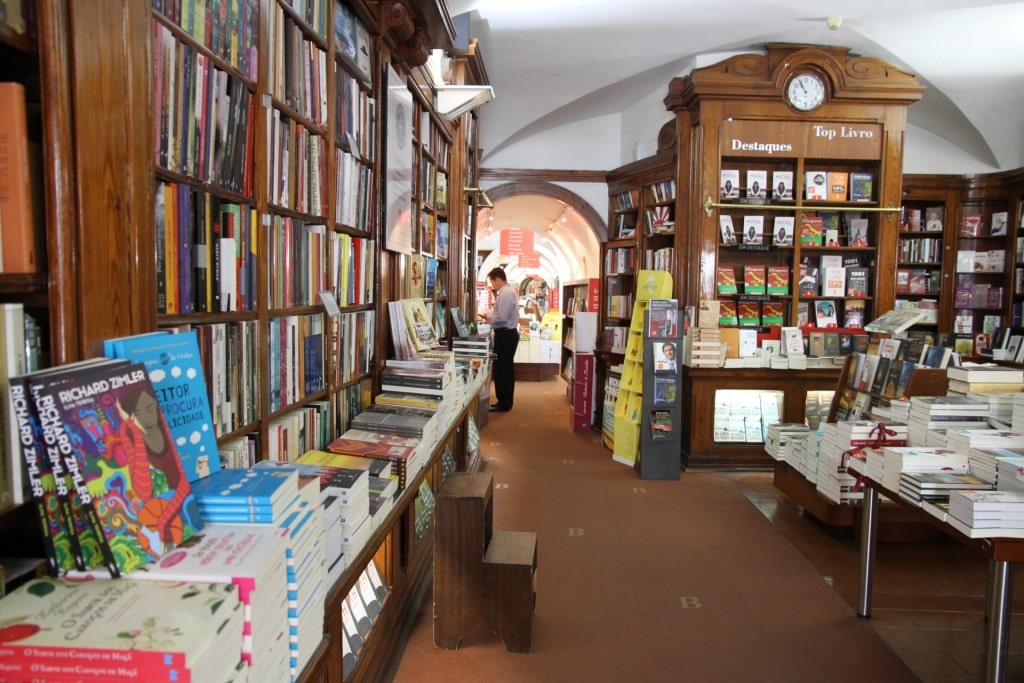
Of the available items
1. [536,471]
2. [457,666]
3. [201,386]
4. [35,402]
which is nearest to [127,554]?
[35,402]

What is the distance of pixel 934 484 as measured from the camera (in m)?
2.50

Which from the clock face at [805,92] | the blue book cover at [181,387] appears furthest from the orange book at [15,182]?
the clock face at [805,92]

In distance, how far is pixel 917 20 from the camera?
17.9 feet

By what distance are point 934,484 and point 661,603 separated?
54.8 inches

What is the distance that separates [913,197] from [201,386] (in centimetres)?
830

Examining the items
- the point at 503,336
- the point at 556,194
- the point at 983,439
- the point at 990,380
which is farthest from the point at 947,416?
the point at 503,336

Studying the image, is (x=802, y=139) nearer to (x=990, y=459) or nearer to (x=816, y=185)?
(x=816, y=185)

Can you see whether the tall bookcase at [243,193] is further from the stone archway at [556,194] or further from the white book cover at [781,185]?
the stone archway at [556,194]

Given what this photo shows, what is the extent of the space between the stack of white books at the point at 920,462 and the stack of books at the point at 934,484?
0.03 metres

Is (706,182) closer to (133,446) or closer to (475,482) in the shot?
(475,482)

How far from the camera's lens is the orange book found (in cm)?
104

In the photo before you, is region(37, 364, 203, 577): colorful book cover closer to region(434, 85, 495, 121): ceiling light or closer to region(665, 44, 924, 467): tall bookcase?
region(434, 85, 495, 121): ceiling light

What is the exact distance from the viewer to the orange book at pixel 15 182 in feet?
3.40

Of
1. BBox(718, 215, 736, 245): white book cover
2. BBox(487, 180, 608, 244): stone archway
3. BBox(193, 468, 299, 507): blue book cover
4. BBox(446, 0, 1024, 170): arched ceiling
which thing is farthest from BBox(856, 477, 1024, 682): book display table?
BBox(487, 180, 608, 244): stone archway
